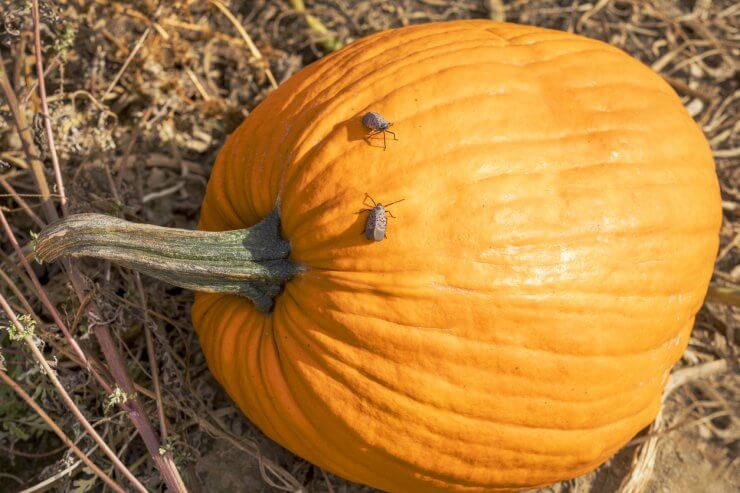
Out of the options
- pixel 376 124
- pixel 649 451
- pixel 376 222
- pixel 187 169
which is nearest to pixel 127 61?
pixel 187 169

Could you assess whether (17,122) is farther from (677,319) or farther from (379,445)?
(677,319)

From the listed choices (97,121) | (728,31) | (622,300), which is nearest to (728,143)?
(728,31)

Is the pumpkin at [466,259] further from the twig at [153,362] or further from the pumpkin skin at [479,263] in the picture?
the twig at [153,362]

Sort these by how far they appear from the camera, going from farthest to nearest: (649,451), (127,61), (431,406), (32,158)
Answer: (127,61) → (649,451) → (32,158) → (431,406)

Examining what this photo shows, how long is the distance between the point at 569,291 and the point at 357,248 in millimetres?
677

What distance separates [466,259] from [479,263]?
4cm

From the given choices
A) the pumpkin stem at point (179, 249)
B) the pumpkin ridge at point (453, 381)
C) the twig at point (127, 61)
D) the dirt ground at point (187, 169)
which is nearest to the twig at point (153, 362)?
the dirt ground at point (187, 169)

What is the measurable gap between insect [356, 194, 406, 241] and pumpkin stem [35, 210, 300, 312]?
387mm

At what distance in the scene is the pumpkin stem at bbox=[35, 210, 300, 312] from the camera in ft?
7.70

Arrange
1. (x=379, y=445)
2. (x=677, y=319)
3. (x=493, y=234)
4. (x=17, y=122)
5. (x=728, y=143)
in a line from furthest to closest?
(x=728, y=143) → (x=17, y=122) → (x=677, y=319) → (x=379, y=445) → (x=493, y=234)

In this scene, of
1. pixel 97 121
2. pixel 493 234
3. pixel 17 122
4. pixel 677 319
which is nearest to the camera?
pixel 493 234

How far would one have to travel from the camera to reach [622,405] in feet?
7.68

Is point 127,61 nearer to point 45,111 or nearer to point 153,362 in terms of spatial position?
point 45,111

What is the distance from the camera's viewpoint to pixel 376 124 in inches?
83.5
